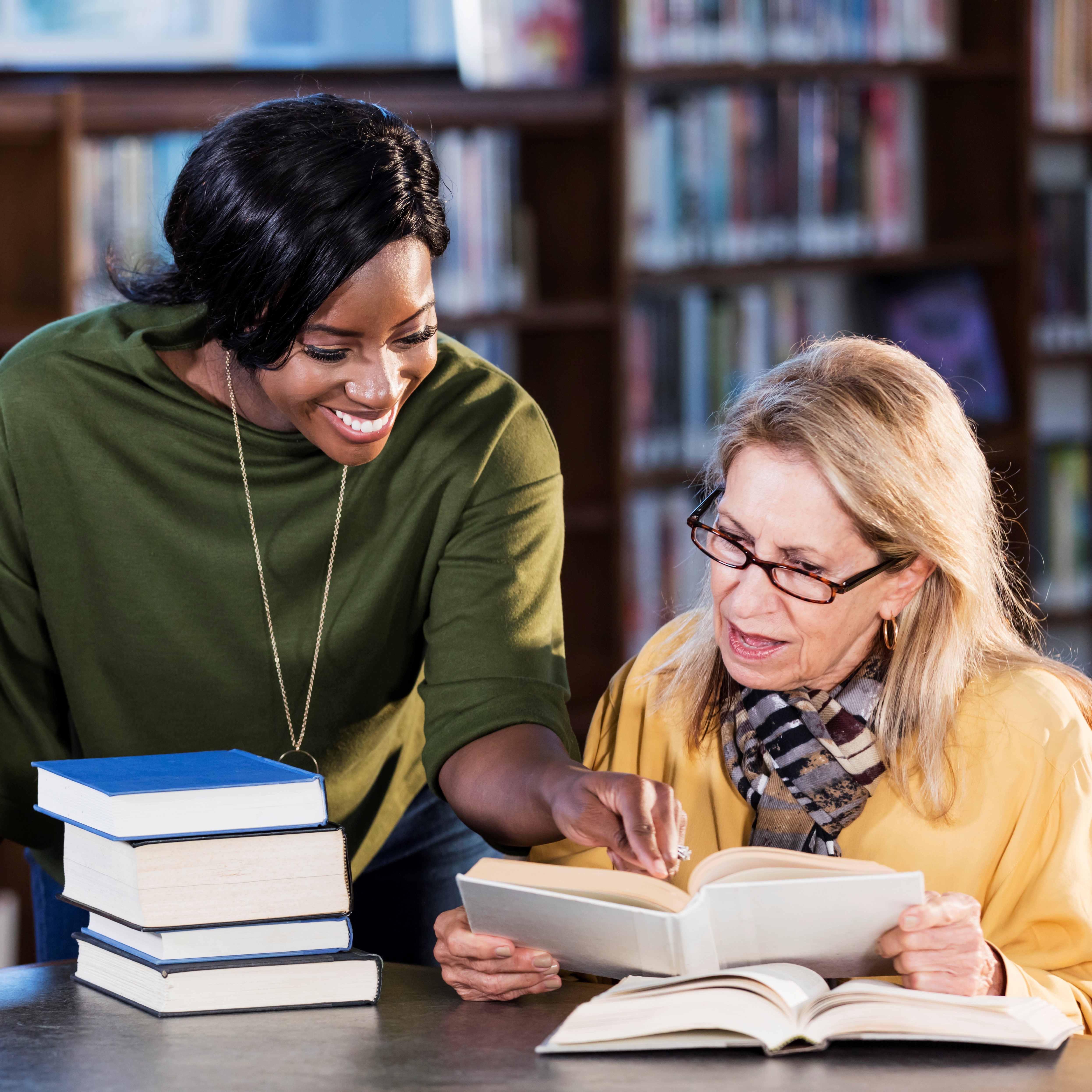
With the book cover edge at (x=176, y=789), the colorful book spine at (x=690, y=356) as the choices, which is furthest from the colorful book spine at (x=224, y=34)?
the book cover edge at (x=176, y=789)

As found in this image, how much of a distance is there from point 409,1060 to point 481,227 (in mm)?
2343

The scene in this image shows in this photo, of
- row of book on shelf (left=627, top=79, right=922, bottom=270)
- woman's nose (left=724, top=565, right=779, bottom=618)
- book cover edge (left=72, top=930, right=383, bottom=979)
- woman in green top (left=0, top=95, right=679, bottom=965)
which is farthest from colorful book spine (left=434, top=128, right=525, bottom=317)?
book cover edge (left=72, top=930, right=383, bottom=979)

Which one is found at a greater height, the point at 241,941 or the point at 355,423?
the point at 355,423

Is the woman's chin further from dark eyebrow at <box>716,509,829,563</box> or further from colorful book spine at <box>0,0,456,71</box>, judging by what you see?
colorful book spine at <box>0,0,456,71</box>

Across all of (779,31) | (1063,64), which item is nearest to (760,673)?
(779,31)

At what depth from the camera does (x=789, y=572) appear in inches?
56.7

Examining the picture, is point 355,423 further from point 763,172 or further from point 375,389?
point 763,172

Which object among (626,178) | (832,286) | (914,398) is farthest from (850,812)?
(832,286)

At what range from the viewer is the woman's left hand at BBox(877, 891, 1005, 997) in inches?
43.9

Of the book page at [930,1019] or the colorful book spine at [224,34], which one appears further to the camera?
the colorful book spine at [224,34]

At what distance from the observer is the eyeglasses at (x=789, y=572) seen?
1430 mm

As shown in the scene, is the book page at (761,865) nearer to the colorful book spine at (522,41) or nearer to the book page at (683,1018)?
the book page at (683,1018)

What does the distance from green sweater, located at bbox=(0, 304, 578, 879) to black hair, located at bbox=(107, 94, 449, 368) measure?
0.54ft

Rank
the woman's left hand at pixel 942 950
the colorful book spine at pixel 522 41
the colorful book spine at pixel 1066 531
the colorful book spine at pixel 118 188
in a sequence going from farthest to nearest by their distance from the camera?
the colorful book spine at pixel 1066 531
the colorful book spine at pixel 522 41
the colorful book spine at pixel 118 188
the woman's left hand at pixel 942 950
